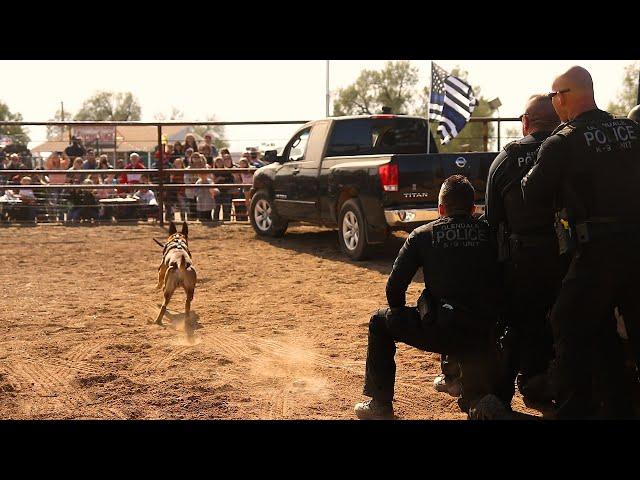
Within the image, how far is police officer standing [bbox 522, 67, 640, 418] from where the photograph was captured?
3.47 meters

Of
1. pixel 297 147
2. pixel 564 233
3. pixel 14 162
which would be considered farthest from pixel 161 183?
pixel 564 233

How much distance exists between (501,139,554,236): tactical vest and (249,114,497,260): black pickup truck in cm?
516

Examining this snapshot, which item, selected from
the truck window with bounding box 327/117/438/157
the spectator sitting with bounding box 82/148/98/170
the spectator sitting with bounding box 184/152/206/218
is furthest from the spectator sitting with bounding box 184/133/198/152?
the truck window with bounding box 327/117/438/157

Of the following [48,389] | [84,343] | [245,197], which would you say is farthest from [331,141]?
[48,389]

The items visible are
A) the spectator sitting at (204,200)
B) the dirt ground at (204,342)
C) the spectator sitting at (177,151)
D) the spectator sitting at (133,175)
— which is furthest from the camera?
the spectator sitting at (177,151)

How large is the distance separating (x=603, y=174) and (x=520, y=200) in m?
0.62

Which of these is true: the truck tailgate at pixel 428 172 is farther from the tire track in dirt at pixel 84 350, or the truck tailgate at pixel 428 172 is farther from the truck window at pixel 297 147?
the tire track in dirt at pixel 84 350

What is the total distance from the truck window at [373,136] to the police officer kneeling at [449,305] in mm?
7044

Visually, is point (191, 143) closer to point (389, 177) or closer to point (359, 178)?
point (359, 178)

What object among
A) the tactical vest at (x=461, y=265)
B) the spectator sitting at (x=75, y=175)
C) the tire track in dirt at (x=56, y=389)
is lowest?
the tire track in dirt at (x=56, y=389)

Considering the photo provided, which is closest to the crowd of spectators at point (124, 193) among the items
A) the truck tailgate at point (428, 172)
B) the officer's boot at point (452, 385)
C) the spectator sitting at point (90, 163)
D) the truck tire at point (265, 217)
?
the spectator sitting at point (90, 163)

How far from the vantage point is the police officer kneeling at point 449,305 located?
12.9 ft

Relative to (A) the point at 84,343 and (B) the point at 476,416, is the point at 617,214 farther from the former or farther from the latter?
(A) the point at 84,343

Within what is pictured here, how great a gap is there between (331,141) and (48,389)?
23.0 ft
